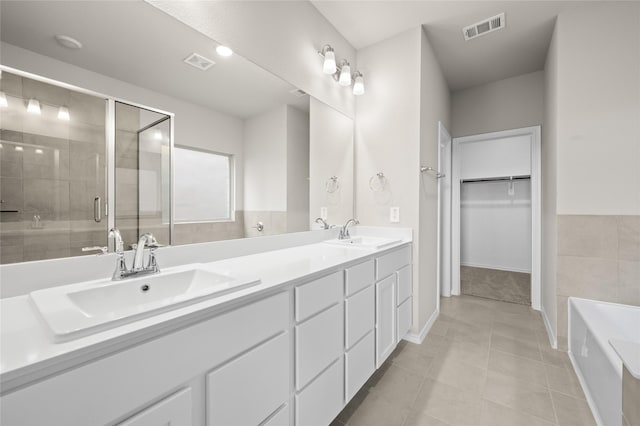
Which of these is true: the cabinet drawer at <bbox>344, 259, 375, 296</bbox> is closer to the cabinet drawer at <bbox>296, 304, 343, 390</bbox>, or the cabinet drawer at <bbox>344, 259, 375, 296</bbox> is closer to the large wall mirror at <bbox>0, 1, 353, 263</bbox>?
the cabinet drawer at <bbox>296, 304, 343, 390</bbox>

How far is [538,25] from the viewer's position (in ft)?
7.82

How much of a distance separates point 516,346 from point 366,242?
A: 1.49m

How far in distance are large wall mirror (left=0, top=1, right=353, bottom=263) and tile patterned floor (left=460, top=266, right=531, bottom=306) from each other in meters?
3.09

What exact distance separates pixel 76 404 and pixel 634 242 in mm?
3102

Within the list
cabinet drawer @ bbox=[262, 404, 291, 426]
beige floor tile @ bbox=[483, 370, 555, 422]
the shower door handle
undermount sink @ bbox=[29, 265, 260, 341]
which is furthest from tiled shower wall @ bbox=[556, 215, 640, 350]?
the shower door handle

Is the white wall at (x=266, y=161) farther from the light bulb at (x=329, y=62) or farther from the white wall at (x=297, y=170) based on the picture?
the light bulb at (x=329, y=62)

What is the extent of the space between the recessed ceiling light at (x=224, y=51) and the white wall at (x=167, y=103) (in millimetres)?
329

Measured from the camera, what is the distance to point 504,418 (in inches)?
59.6

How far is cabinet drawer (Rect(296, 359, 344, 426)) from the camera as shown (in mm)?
1151

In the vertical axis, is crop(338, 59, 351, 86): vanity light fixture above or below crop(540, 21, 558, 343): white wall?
above

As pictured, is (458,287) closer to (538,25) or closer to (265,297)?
(538,25)

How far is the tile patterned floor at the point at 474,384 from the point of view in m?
1.52

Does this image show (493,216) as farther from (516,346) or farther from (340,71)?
(340,71)

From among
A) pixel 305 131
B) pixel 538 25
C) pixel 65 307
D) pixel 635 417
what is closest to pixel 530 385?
pixel 635 417
